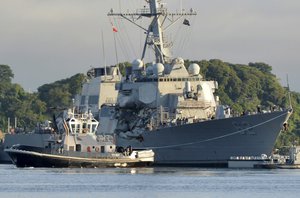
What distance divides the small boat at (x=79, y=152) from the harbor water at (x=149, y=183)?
3.88 ft

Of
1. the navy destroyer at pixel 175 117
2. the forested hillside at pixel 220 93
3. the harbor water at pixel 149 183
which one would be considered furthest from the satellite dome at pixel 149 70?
the forested hillside at pixel 220 93

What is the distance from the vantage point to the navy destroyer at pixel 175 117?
10512 cm

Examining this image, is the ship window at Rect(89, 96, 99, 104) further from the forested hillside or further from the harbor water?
the forested hillside

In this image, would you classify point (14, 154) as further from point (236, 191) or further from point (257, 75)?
point (257, 75)

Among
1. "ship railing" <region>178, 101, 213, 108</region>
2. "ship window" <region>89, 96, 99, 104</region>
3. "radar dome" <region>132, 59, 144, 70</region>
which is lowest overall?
"ship railing" <region>178, 101, 213, 108</region>

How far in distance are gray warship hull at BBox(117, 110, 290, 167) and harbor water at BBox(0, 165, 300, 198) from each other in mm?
1731

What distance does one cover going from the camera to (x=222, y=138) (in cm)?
10538

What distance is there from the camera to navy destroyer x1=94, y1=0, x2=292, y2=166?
105 meters

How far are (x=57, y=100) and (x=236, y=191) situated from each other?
295ft

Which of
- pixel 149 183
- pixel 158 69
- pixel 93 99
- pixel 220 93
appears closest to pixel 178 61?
pixel 158 69

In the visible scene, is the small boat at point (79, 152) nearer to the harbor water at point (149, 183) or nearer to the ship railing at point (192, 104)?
the harbor water at point (149, 183)

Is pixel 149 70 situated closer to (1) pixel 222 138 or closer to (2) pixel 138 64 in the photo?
(2) pixel 138 64

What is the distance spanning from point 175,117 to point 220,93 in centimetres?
4524

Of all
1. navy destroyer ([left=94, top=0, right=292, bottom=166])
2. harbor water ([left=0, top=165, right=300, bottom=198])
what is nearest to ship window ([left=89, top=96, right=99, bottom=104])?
navy destroyer ([left=94, top=0, right=292, bottom=166])
